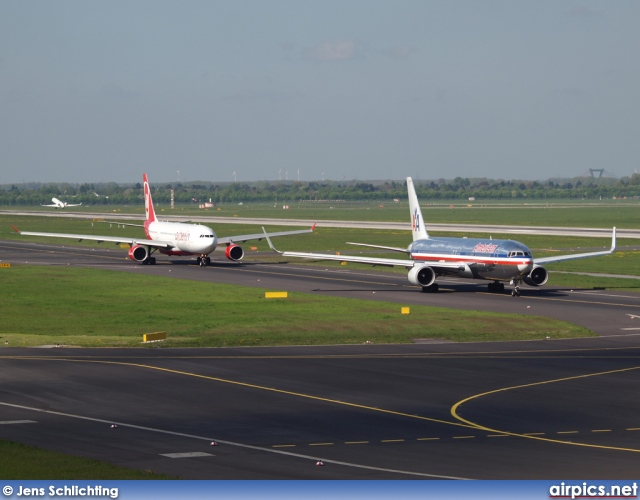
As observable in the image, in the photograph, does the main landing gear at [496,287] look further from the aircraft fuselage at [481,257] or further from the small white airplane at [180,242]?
the small white airplane at [180,242]

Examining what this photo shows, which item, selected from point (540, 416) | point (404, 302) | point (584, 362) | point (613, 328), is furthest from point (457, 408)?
point (404, 302)

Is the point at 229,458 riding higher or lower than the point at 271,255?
lower

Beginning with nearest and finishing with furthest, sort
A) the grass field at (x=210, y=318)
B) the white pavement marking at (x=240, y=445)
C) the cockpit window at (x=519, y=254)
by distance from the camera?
1. the white pavement marking at (x=240, y=445)
2. the grass field at (x=210, y=318)
3. the cockpit window at (x=519, y=254)

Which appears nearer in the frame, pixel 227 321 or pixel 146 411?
pixel 146 411

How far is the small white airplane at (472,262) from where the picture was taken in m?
77.8

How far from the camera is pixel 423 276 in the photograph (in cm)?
8150

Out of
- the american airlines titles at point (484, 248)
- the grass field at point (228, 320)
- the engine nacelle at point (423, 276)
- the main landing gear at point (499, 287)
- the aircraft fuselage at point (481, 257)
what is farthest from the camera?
the engine nacelle at point (423, 276)

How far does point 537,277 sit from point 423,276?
27.6ft

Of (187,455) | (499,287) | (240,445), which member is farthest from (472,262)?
(187,455)

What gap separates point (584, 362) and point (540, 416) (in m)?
13.1

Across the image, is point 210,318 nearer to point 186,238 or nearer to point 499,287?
point 499,287

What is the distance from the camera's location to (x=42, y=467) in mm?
27906

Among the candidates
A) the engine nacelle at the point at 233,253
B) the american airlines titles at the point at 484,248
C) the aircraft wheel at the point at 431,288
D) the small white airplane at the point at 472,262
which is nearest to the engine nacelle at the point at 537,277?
the small white airplane at the point at 472,262

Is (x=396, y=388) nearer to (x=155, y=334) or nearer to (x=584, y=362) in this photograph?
(x=584, y=362)
